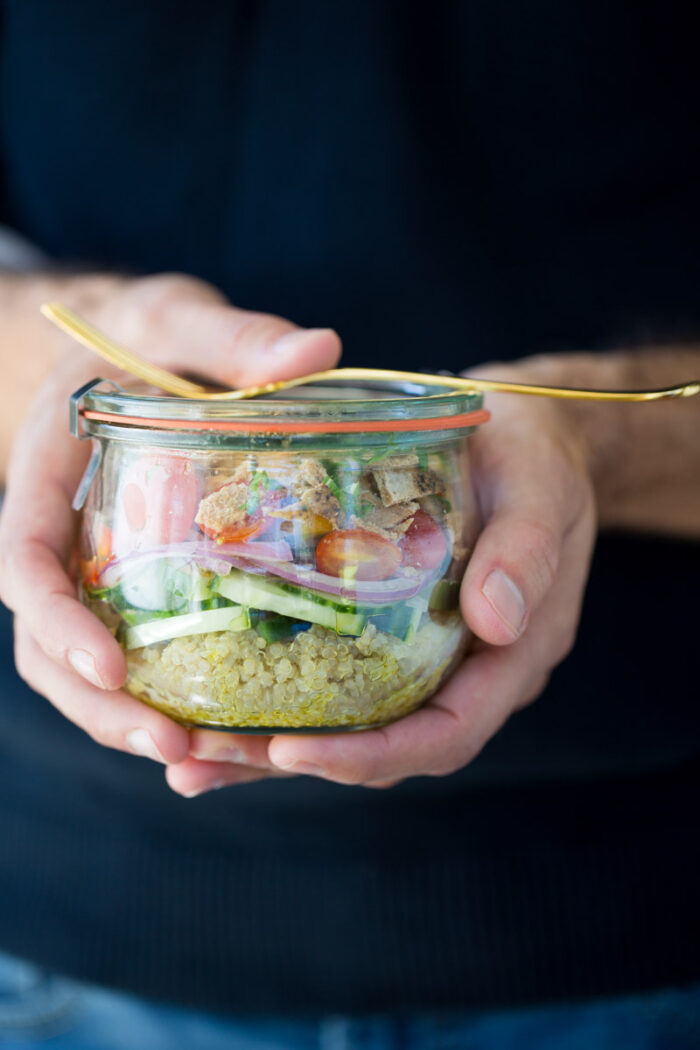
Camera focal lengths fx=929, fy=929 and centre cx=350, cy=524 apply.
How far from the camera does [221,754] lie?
66cm

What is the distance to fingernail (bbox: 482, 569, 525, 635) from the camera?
24.2 inches

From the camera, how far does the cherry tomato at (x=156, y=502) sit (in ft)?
1.88

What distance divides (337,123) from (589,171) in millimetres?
306

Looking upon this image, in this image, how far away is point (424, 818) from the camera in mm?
1033

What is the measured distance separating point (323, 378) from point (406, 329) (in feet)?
1.57

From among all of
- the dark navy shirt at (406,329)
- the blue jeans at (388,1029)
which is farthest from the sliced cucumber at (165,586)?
the blue jeans at (388,1029)

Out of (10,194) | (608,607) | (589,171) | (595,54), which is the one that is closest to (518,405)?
(608,607)

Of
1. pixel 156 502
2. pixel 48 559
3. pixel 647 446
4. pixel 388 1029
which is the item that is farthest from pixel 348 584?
pixel 388 1029

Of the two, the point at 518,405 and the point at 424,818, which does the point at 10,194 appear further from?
the point at 424,818

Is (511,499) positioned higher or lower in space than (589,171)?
lower

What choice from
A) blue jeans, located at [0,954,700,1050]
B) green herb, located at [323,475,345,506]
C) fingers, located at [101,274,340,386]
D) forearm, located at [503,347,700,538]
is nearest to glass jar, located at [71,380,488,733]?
green herb, located at [323,475,345,506]

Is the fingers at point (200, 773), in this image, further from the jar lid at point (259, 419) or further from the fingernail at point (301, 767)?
the jar lid at point (259, 419)

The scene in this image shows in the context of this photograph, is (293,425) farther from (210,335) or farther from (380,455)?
(210,335)

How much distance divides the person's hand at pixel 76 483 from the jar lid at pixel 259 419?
95 mm
